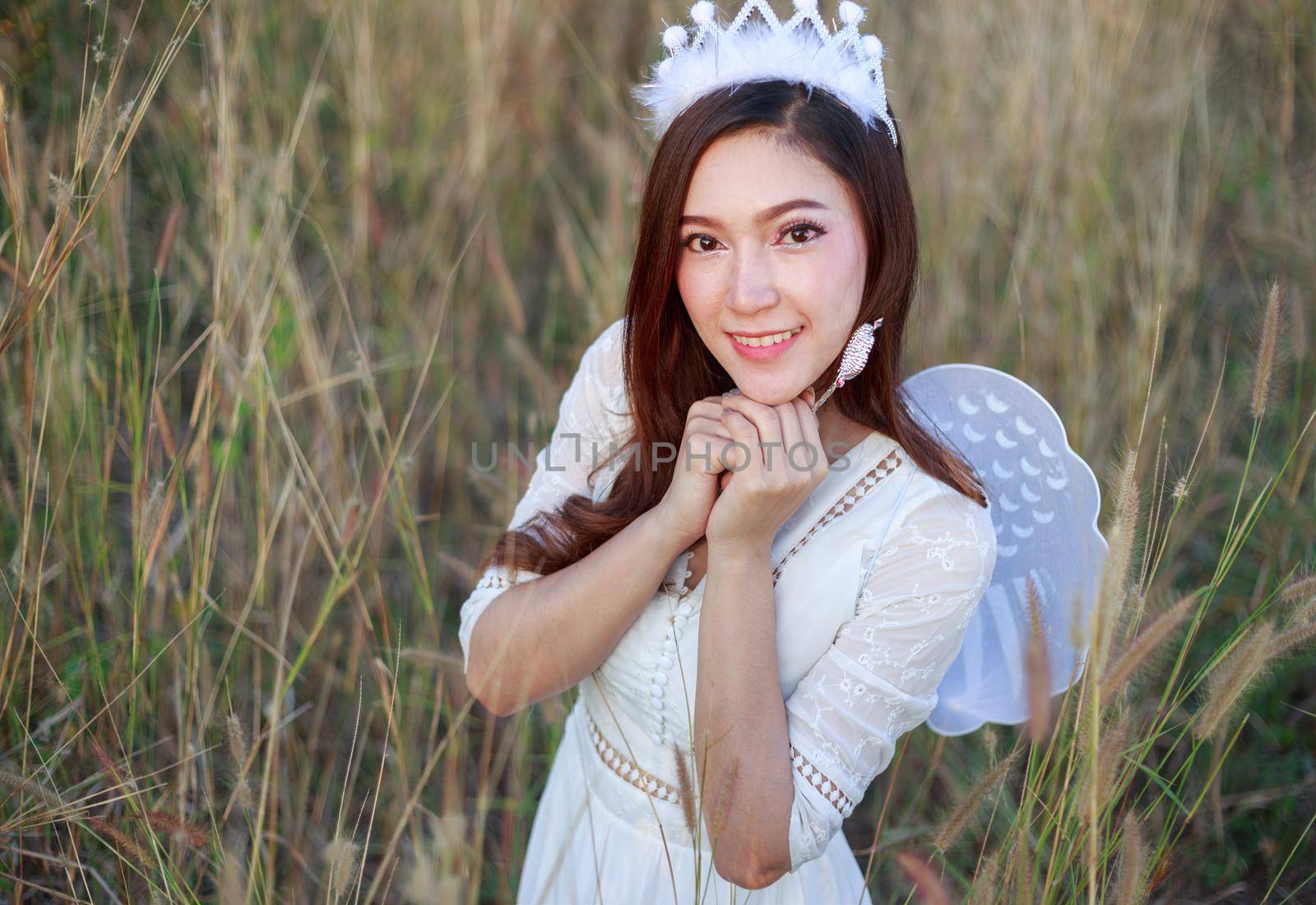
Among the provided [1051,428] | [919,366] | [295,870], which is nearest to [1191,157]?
[919,366]

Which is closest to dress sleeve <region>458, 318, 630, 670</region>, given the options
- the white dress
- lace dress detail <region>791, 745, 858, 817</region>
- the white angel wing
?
the white dress

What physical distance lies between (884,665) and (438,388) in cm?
199

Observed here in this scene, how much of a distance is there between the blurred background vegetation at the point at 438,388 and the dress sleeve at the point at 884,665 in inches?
6.7

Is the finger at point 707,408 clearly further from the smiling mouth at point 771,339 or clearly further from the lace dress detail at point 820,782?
the lace dress detail at point 820,782

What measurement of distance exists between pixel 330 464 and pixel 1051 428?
1.66 m

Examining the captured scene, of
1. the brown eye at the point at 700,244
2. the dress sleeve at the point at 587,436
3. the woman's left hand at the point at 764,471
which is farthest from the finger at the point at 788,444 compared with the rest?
the dress sleeve at the point at 587,436

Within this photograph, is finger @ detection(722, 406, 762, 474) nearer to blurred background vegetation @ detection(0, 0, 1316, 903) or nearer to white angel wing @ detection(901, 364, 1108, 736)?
white angel wing @ detection(901, 364, 1108, 736)

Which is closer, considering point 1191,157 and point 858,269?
point 858,269

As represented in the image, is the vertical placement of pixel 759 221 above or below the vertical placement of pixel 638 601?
above

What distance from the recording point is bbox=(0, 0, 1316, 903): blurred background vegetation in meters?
1.55

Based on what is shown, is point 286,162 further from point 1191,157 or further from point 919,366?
point 1191,157

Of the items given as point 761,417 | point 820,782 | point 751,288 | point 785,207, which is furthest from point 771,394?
point 820,782

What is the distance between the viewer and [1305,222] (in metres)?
2.66

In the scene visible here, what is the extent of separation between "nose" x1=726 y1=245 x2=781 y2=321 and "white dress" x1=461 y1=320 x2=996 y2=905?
0.97ft
